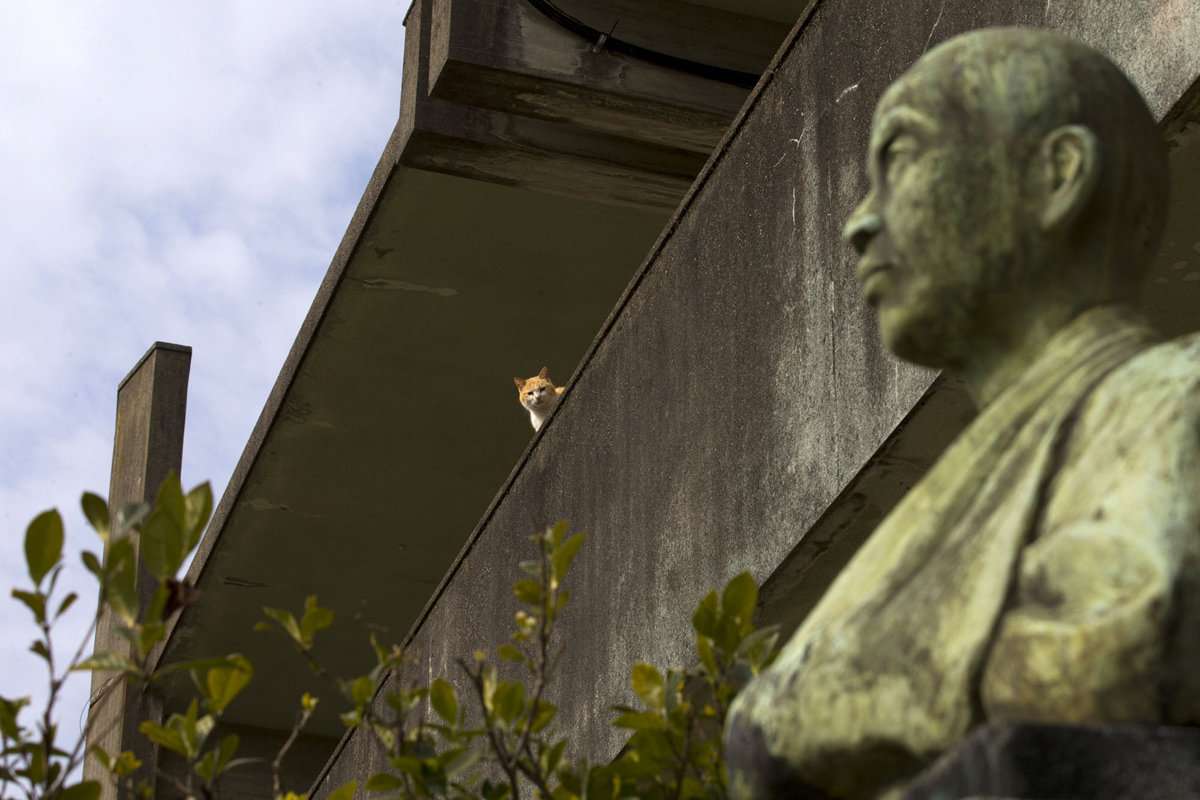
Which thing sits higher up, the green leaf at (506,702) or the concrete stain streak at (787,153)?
the concrete stain streak at (787,153)

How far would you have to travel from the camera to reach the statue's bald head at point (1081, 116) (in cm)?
182

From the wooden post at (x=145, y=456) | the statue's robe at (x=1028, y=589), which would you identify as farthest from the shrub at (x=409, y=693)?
the wooden post at (x=145, y=456)

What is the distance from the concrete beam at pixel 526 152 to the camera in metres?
7.99

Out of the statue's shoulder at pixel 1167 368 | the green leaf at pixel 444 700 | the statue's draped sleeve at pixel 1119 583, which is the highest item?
the statue's shoulder at pixel 1167 368

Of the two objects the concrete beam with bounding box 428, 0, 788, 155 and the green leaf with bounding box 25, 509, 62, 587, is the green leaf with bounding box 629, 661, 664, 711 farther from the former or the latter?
the concrete beam with bounding box 428, 0, 788, 155

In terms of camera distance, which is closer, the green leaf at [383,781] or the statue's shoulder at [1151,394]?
the statue's shoulder at [1151,394]

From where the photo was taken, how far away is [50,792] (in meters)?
2.15

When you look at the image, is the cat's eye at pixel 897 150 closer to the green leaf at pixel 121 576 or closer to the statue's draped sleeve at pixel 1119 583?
the statue's draped sleeve at pixel 1119 583

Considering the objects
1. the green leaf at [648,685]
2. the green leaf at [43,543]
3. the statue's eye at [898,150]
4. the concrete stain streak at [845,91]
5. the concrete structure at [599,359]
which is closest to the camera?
the statue's eye at [898,150]

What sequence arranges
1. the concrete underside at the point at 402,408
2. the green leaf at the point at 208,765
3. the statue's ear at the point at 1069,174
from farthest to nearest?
the concrete underside at the point at 402,408 < the green leaf at the point at 208,765 < the statue's ear at the point at 1069,174

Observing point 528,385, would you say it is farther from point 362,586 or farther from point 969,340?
point 969,340

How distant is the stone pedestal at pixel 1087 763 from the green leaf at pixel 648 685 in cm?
106

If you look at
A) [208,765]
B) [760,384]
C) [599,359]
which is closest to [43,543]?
[208,765]

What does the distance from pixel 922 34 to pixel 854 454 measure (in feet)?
3.48
